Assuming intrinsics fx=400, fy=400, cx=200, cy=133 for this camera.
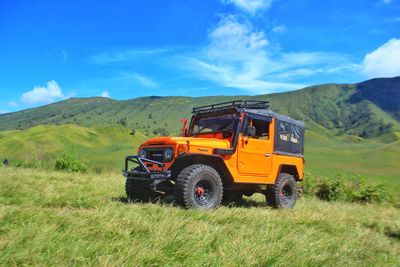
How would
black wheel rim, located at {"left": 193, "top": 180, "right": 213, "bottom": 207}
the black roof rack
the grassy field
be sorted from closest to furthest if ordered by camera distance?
the grassy field
black wheel rim, located at {"left": 193, "top": 180, "right": 213, "bottom": 207}
the black roof rack

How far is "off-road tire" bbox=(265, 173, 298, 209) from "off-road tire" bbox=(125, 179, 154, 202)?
2914 mm

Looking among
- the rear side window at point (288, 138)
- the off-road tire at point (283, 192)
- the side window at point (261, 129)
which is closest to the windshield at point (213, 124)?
the side window at point (261, 129)

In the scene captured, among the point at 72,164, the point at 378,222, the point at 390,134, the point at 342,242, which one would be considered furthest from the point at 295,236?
the point at 390,134

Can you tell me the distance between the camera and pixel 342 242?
5316 mm

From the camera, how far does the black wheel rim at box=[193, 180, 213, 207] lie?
797cm

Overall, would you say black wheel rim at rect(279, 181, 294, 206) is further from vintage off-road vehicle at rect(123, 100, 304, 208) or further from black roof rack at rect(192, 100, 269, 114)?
black roof rack at rect(192, 100, 269, 114)

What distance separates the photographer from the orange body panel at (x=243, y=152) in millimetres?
8203

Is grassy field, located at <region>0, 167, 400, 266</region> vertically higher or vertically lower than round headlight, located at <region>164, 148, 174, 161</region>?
lower

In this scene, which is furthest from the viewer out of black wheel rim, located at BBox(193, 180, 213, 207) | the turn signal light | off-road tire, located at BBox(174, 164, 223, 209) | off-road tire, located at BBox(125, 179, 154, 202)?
off-road tire, located at BBox(125, 179, 154, 202)

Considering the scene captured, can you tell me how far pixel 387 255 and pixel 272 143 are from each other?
15.7 feet

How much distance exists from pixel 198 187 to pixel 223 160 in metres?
0.84

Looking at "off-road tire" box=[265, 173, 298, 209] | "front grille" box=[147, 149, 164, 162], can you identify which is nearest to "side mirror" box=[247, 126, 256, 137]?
"off-road tire" box=[265, 173, 298, 209]

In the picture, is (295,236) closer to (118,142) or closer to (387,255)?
(387,255)

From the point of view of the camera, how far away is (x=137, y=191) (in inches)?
355
